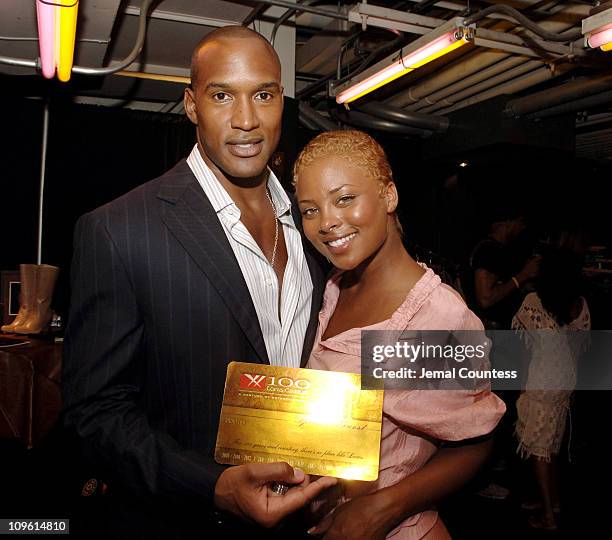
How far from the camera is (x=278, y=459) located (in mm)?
1137

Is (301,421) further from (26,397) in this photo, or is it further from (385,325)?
(26,397)

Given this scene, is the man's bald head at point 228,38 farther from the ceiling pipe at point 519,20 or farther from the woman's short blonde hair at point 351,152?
the ceiling pipe at point 519,20

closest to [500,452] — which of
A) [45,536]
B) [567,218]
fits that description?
[567,218]

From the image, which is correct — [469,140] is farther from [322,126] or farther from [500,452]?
[500,452]

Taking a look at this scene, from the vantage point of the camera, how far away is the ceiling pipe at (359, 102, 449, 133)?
6.20m

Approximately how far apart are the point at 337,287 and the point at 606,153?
9.99m

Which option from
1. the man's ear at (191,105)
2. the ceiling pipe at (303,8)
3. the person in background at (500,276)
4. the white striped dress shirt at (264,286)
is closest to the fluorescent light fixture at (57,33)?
the ceiling pipe at (303,8)

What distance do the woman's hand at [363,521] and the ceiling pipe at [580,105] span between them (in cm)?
460

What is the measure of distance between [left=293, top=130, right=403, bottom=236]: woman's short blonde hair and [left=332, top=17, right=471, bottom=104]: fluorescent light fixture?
2238 millimetres

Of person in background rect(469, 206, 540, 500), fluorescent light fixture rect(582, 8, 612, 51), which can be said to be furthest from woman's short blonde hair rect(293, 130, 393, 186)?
person in background rect(469, 206, 540, 500)

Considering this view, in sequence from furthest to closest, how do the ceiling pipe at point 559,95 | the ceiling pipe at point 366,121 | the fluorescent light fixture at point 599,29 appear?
the ceiling pipe at point 366,121 < the ceiling pipe at point 559,95 < the fluorescent light fixture at point 599,29

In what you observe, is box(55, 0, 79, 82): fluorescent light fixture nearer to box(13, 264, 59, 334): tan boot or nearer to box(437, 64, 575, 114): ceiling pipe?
box(13, 264, 59, 334): tan boot

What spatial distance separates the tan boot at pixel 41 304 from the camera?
150 inches

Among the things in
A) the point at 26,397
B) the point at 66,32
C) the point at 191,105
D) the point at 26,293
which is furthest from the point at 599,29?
the point at 26,293
